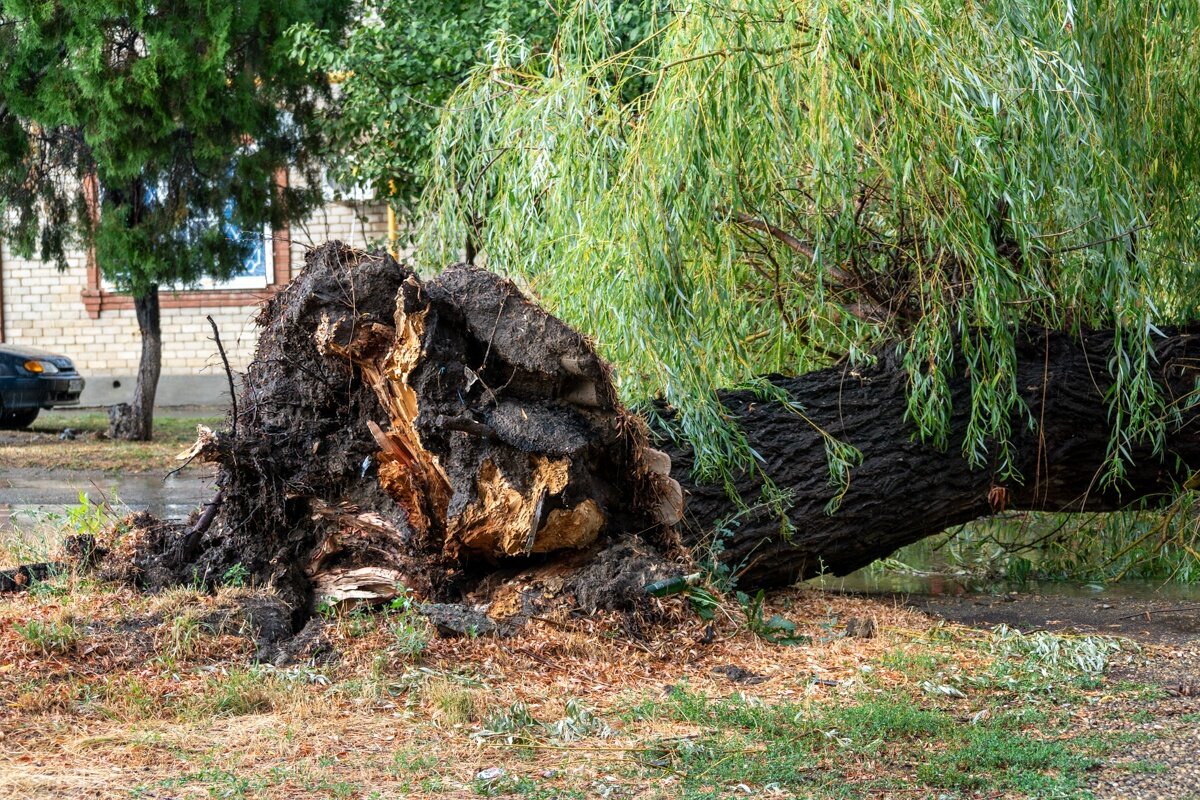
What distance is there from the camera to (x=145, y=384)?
50.2ft

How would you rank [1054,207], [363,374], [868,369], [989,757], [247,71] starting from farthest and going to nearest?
[247,71] → [868,369] → [1054,207] → [363,374] → [989,757]

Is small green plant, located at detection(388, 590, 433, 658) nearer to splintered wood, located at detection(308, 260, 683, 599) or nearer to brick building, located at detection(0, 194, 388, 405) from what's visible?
splintered wood, located at detection(308, 260, 683, 599)

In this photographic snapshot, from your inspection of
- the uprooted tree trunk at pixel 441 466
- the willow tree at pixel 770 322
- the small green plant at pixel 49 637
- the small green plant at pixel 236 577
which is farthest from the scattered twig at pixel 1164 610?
the small green plant at pixel 49 637

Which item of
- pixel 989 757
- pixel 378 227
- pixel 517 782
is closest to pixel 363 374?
pixel 517 782

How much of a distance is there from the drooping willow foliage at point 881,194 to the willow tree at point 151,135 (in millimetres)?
7625

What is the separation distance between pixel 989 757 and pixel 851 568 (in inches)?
115

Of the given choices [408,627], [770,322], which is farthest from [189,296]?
[408,627]

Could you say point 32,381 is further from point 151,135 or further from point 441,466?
point 441,466

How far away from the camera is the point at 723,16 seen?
614 centimetres

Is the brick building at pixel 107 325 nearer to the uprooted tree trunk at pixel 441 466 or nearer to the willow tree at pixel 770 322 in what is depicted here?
the willow tree at pixel 770 322

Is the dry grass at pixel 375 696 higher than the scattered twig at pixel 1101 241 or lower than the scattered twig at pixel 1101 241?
lower

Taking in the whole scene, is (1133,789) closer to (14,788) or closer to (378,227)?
(14,788)

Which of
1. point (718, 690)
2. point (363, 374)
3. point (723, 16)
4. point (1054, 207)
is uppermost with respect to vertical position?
point (723, 16)

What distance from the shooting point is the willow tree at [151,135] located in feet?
43.5
